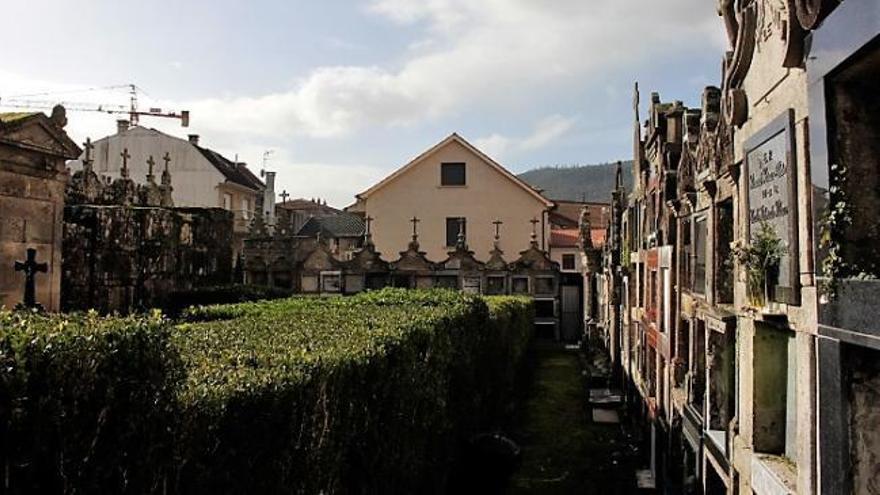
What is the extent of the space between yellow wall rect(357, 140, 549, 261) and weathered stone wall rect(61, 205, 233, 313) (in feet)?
78.3

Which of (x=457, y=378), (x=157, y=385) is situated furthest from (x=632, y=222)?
(x=157, y=385)

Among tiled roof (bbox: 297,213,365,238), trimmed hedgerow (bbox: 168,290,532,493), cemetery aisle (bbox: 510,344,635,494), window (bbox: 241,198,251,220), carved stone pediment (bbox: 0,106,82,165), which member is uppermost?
window (bbox: 241,198,251,220)

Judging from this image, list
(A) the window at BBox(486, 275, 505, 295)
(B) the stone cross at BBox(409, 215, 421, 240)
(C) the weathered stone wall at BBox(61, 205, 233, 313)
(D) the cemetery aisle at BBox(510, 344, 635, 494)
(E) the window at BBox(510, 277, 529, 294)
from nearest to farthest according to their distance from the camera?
1. (C) the weathered stone wall at BBox(61, 205, 233, 313)
2. (D) the cemetery aisle at BBox(510, 344, 635, 494)
3. (A) the window at BBox(486, 275, 505, 295)
4. (E) the window at BBox(510, 277, 529, 294)
5. (B) the stone cross at BBox(409, 215, 421, 240)

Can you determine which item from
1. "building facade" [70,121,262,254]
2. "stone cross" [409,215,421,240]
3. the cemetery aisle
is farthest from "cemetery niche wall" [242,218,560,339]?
"building facade" [70,121,262,254]

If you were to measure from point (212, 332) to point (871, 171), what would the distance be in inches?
207

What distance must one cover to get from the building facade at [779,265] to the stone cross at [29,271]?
845 cm

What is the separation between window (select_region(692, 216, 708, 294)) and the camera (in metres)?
9.06

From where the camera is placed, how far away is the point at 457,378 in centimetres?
990

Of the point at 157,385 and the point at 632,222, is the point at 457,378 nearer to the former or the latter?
the point at 157,385

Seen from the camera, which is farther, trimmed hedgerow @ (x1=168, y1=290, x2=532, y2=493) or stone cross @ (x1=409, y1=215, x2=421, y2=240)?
stone cross @ (x1=409, y1=215, x2=421, y2=240)

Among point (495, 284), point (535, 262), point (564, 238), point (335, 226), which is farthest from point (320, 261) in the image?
point (335, 226)

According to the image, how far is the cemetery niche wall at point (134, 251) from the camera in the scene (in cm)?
1093

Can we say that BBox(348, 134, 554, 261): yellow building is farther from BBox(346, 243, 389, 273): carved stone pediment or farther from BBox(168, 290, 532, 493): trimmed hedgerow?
BBox(168, 290, 532, 493): trimmed hedgerow

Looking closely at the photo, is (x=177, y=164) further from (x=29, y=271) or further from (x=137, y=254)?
(x=29, y=271)
